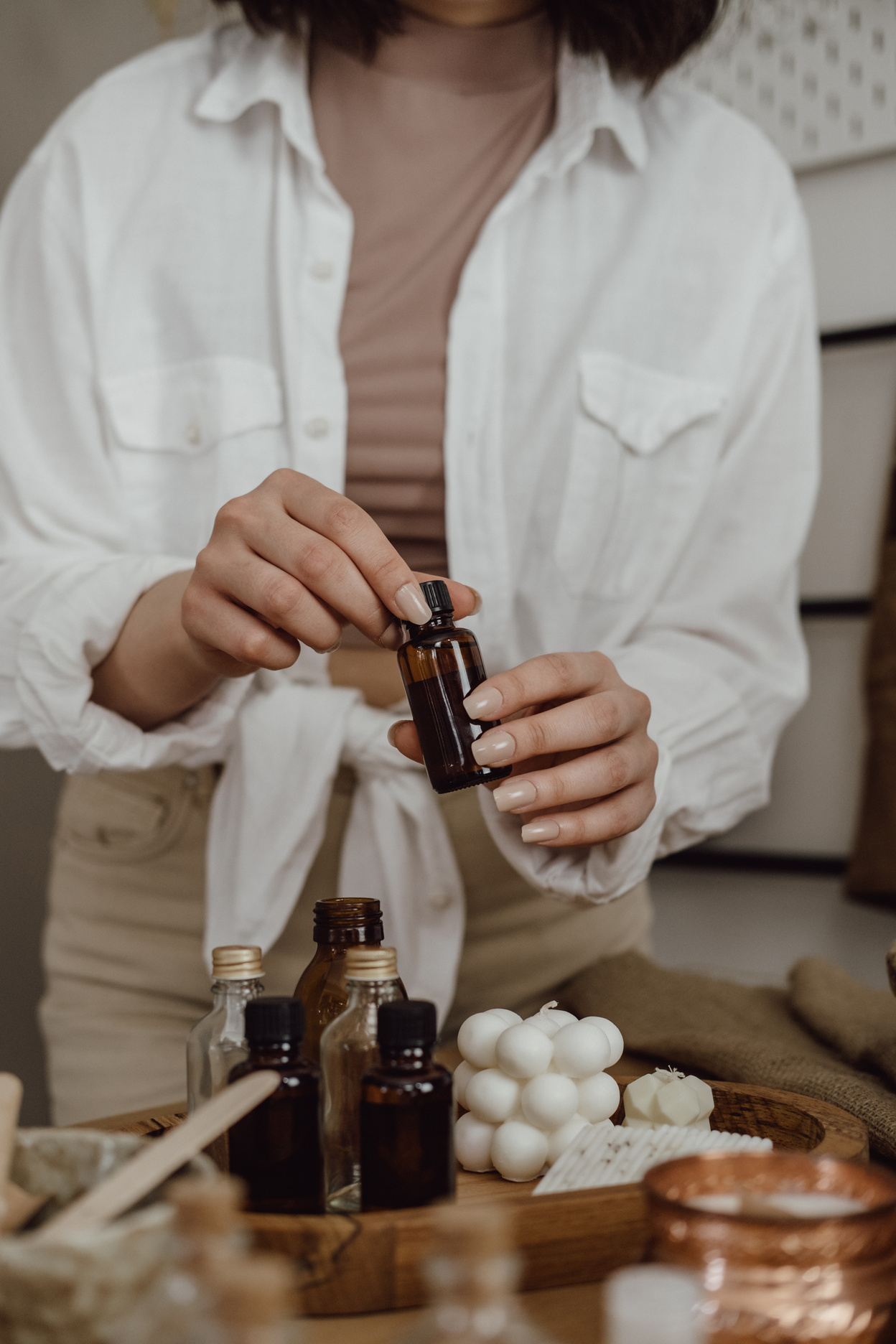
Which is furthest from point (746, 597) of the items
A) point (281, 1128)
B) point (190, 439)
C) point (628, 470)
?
point (281, 1128)

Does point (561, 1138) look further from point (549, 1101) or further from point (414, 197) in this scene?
point (414, 197)

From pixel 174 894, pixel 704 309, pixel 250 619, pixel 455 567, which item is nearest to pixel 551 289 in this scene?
pixel 704 309

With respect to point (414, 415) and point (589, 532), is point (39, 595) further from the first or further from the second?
point (589, 532)

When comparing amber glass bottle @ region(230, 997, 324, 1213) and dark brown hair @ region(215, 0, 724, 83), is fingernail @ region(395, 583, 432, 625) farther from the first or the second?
dark brown hair @ region(215, 0, 724, 83)

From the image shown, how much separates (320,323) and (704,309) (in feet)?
1.14

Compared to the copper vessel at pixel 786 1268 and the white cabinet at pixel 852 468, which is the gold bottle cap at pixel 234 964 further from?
the white cabinet at pixel 852 468

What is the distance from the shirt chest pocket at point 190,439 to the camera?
100cm

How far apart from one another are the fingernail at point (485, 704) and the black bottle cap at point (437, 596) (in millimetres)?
48

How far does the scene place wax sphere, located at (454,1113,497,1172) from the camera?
526 millimetres

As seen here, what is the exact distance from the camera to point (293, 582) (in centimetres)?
65

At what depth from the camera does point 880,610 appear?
50.9 inches

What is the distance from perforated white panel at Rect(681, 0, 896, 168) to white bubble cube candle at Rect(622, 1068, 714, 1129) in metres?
1.18

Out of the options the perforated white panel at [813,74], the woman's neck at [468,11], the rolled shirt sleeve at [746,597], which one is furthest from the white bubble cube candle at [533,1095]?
the perforated white panel at [813,74]

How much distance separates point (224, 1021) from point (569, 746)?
26 centimetres
